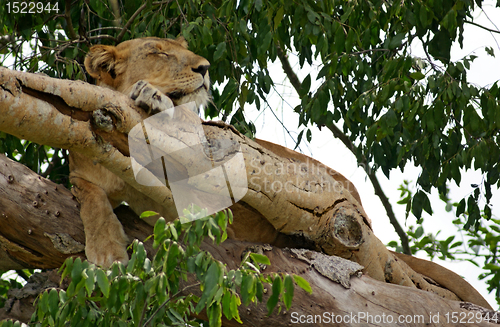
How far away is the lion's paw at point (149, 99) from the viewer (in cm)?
252

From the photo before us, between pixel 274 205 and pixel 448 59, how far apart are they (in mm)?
1826

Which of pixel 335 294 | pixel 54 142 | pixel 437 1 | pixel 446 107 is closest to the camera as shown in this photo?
pixel 54 142

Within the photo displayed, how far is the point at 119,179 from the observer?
278 centimetres

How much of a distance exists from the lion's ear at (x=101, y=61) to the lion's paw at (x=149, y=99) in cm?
59

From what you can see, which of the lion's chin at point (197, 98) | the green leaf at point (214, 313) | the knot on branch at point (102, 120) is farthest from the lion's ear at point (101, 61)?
the green leaf at point (214, 313)

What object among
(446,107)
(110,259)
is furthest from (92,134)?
(446,107)

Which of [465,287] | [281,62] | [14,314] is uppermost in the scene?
[281,62]

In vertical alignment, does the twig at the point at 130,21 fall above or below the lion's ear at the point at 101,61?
above

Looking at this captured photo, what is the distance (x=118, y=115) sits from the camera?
2.33 meters

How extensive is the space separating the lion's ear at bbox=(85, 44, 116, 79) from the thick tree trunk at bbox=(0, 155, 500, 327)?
743 millimetres

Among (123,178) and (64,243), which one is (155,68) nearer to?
(123,178)

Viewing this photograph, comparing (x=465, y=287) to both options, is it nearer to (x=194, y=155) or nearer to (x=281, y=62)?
(x=194, y=155)

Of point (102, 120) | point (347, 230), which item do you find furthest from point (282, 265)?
point (102, 120)

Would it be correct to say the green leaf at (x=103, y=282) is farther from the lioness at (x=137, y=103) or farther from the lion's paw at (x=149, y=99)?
the lion's paw at (x=149, y=99)
